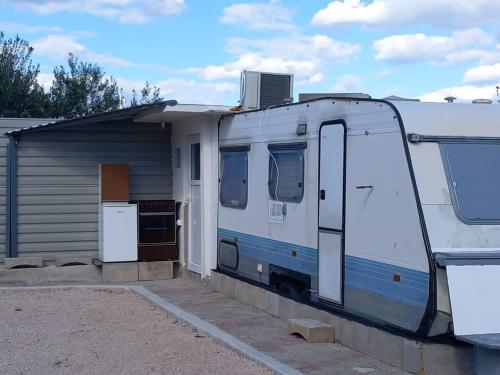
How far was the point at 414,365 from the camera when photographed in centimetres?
669

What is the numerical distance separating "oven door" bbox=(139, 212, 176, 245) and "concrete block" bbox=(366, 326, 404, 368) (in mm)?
6084

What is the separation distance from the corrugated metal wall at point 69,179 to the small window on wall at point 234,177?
2624mm

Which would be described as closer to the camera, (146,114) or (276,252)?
(276,252)

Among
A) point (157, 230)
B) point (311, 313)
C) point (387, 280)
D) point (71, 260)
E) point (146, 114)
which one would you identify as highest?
point (146, 114)

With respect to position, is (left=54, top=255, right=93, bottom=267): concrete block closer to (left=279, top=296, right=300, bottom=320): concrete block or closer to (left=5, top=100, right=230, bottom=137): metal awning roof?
(left=5, top=100, right=230, bottom=137): metal awning roof

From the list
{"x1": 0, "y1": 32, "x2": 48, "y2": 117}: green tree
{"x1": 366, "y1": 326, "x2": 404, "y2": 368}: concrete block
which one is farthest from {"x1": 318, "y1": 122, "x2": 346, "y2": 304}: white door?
{"x1": 0, "y1": 32, "x2": 48, "y2": 117}: green tree

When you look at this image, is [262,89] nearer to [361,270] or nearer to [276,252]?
[276,252]

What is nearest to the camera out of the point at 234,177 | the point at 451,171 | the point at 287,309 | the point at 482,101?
the point at 451,171

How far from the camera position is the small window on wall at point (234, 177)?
10516mm

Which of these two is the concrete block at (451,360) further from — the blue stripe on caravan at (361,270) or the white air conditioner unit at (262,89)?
the white air conditioner unit at (262,89)

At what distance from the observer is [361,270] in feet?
24.9

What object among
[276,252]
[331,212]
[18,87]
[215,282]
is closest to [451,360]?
[331,212]

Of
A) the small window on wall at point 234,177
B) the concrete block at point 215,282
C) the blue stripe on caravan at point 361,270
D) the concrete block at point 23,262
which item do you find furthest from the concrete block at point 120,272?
the blue stripe on caravan at point 361,270

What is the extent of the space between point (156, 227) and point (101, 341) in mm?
4709
